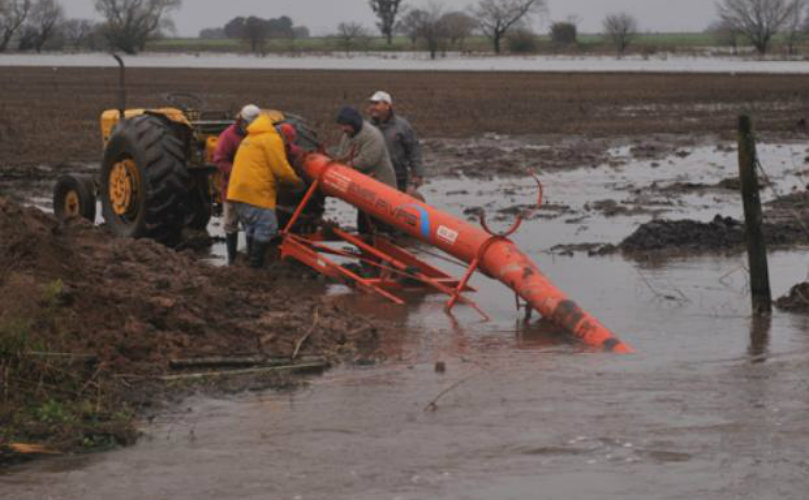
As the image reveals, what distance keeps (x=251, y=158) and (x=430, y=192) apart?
26.3 ft

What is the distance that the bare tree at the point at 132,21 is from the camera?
112375 mm

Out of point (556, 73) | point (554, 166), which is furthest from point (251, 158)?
point (556, 73)

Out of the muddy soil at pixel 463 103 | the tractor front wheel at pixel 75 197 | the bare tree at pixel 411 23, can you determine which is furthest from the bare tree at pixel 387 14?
the tractor front wheel at pixel 75 197

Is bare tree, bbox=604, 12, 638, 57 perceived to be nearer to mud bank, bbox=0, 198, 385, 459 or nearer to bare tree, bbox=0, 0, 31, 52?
bare tree, bbox=0, 0, 31, 52

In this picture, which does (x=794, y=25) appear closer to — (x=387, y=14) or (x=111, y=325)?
(x=387, y=14)

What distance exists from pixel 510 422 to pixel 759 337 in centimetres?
351

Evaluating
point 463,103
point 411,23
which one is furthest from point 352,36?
point 463,103

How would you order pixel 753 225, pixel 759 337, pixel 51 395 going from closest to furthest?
pixel 51 395
pixel 759 337
pixel 753 225

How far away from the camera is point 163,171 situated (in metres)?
15.9

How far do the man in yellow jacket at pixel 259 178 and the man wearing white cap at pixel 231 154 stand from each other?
166 millimetres

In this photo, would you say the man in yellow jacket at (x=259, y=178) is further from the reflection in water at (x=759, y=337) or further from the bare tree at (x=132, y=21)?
the bare tree at (x=132, y=21)

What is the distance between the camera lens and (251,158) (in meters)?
14.6

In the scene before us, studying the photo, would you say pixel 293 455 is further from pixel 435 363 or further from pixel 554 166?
pixel 554 166

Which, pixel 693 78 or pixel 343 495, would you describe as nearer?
pixel 343 495
